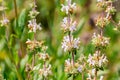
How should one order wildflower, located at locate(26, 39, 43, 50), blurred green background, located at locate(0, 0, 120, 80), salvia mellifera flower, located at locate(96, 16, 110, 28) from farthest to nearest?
blurred green background, located at locate(0, 0, 120, 80), wildflower, located at locate(26, 39, 43, 50), salvia mellifera flower, located at locate(96, 16, 110, 28)

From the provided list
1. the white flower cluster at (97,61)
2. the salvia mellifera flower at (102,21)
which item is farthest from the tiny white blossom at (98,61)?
the salvia mellifera flower at (102,21)

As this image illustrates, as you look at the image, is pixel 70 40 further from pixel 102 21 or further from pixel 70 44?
pixel 102 21

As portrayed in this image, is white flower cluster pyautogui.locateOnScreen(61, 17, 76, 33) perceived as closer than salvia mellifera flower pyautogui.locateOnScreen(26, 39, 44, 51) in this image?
Yes

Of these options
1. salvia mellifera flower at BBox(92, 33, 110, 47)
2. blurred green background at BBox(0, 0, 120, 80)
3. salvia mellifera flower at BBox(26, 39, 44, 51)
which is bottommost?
salvia mellifera flower at BBox(92, 33, 110, 47)

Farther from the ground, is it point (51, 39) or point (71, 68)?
point (51, 39)

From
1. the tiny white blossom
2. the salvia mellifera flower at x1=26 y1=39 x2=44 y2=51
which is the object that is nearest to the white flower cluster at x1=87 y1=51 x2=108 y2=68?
the tiny white blossom

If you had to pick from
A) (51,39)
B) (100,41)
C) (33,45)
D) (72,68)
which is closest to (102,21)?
(100,41)

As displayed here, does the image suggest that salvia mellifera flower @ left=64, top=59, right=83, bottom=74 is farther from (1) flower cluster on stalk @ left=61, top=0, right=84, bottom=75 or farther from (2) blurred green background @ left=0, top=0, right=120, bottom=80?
(2) blurred green background @ left=0, top=0, right=120, bottom=80

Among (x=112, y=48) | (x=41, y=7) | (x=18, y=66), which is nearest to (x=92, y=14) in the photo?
(x=41, y=7)

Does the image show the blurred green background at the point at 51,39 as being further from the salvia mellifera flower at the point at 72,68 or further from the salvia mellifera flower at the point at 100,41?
the salvia mellifera flower at the point at 100,41
